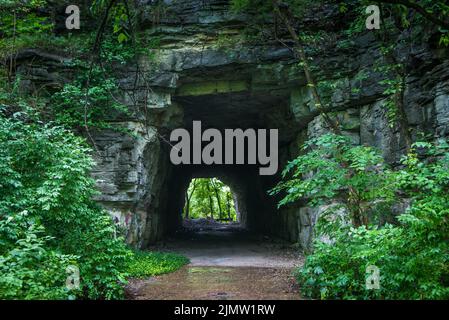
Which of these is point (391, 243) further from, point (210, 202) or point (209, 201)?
point (209, 201)

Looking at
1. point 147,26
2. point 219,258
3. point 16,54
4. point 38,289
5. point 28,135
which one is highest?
point 147,26

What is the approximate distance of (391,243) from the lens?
4.88m

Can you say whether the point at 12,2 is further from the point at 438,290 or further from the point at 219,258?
the point at 438,290

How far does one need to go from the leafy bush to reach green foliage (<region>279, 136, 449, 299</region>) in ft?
10.2

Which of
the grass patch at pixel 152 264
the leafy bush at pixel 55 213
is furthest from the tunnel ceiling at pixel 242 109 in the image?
the leafy bush at pixel 55 213

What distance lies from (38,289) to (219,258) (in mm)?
6859

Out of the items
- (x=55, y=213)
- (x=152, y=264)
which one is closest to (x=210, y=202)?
(x=152, y=264)

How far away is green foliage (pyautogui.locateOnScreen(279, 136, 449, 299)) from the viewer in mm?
4418

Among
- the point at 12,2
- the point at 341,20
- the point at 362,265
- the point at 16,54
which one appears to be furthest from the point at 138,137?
the point at 362,265

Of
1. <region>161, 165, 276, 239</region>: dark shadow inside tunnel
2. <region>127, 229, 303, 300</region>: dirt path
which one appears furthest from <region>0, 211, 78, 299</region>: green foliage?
<region>161, 165, 276, 239</region>: dark shadow inside tunnel

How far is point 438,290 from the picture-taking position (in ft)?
13.7

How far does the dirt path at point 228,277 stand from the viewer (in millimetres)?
6254

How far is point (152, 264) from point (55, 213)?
11.2 ft

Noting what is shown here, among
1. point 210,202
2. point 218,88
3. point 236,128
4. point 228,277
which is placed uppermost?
point 218,88
